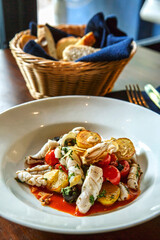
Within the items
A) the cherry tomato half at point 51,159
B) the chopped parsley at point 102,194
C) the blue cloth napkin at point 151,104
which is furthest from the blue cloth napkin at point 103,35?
the chopped parsley at point 102,194

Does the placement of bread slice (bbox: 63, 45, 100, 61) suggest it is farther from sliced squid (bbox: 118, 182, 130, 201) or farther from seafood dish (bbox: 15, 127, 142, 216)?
sliced squid (bbox: 118, 182, 130, 201)

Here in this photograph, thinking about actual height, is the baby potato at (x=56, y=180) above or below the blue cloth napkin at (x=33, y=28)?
below

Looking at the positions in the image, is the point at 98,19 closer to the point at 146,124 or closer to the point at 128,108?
the point at 128,108

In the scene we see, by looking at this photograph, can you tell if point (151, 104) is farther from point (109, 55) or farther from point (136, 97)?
point (109, 55)

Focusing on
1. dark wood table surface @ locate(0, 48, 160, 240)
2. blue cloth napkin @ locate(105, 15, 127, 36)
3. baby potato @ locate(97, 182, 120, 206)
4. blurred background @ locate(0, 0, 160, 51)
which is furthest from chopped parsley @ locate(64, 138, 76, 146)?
blurred background @ locate(0, 0, 160, 51)

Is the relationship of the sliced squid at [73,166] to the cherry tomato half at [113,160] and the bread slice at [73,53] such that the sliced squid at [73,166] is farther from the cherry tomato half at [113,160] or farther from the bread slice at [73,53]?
the bread slice at [73,53]

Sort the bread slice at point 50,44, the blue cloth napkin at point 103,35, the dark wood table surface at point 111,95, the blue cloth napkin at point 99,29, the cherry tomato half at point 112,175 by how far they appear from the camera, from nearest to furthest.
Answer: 1. the dark wood table surface at point 111,95
2. the cherry tomato half at point 112,175
3. the blue cloth napkin at point 103,35
4. the bread slice at point 50,44
5. the blue cloth napkin at point 99,29
